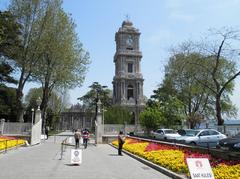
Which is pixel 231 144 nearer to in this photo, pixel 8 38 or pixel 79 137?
pixel 79 137

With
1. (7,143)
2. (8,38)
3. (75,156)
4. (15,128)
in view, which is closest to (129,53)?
(8,38)

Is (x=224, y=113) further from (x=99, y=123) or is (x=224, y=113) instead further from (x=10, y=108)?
(x=10, y=108)

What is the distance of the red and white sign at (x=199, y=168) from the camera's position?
917 centimetres

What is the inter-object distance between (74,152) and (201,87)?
38171 millimetres

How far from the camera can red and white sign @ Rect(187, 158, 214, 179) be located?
361 inches

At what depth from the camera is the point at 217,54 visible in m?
37.1

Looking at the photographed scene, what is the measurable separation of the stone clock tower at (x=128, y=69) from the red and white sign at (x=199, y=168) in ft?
299

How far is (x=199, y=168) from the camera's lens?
9344mm

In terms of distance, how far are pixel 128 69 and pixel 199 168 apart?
308ft

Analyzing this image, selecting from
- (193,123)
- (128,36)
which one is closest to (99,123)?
(193,123)

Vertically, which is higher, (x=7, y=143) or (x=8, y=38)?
Answer: (x=8, y=38)

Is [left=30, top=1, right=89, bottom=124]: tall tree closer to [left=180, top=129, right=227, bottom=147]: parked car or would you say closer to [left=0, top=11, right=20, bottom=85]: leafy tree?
[left=0, top=11, right=20, bottom=85]: leafy tree

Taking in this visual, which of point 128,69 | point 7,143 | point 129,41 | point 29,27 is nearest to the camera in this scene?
point 7,143

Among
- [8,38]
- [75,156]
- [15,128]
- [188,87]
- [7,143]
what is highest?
[8,38]
